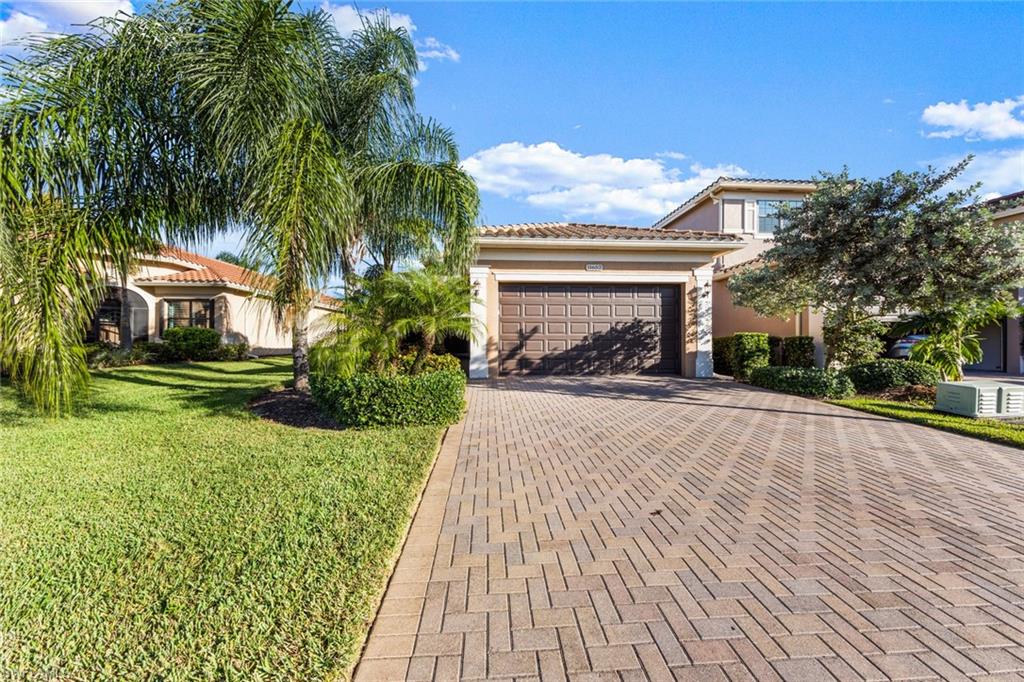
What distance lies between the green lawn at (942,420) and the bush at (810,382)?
0.91 ft

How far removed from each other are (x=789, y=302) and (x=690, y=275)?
2.99 m

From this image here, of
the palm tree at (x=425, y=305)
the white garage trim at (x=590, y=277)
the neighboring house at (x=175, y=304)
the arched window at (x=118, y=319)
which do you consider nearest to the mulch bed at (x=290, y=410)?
the palm tree at (x=425, y=305)

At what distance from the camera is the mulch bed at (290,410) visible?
730cm

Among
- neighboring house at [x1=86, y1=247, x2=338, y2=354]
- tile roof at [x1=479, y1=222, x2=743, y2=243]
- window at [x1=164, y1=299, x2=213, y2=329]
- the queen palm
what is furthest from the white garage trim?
window at [x1=164, y1=299, x2=213, y2=329]

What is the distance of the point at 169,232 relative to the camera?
780cm

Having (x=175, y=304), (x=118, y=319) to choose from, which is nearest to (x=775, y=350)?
(x=175, y=304)

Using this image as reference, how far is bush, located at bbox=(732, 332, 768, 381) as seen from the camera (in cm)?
1248

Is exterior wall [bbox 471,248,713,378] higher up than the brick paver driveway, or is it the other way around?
exterior wall [bbox 471,248,713,378]

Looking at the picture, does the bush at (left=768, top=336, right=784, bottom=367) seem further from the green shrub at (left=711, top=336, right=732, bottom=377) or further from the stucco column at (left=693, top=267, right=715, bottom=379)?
the stucco column at (left=693, top=267, right=715, bottom=379)

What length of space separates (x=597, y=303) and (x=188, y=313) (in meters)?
17.6

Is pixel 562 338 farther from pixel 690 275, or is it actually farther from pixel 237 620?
pixel 237 620

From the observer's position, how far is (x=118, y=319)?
1909 centimetres

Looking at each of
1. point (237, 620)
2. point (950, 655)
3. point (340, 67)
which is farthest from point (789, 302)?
point (237, 620)

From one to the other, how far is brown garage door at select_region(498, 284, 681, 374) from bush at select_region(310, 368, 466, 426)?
20.1 feet
